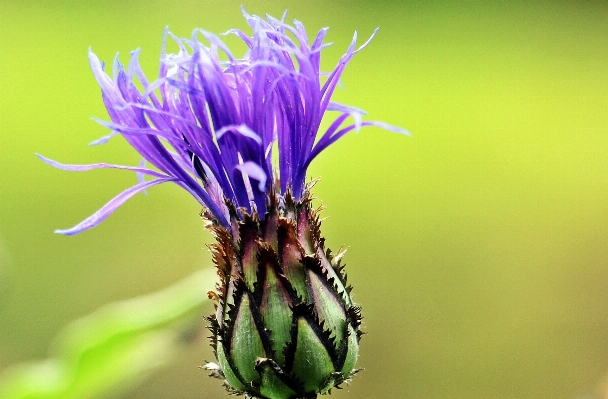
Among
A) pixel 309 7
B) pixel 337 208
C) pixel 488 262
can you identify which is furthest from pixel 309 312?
pixel 309 7

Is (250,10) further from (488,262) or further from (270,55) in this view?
(270,55)

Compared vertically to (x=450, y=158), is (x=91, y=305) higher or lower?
lower

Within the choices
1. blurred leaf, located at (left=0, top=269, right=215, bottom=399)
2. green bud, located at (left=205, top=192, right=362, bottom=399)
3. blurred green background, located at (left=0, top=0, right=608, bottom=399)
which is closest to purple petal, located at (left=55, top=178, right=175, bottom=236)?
green bud, located at (left=205, top=192, right=362, bottom=399)

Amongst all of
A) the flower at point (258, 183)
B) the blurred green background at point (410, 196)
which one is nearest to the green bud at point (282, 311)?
the flower at point (258, 183)

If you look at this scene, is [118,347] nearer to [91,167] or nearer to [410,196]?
[91,167]

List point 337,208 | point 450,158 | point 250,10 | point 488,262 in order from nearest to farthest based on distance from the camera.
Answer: point 488,262 → point 337,208 → point 450,158 → point 250,10

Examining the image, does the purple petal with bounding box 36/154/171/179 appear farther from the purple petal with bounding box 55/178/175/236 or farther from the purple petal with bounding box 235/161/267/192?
the purple petal with bounding box 235/161/267/192
